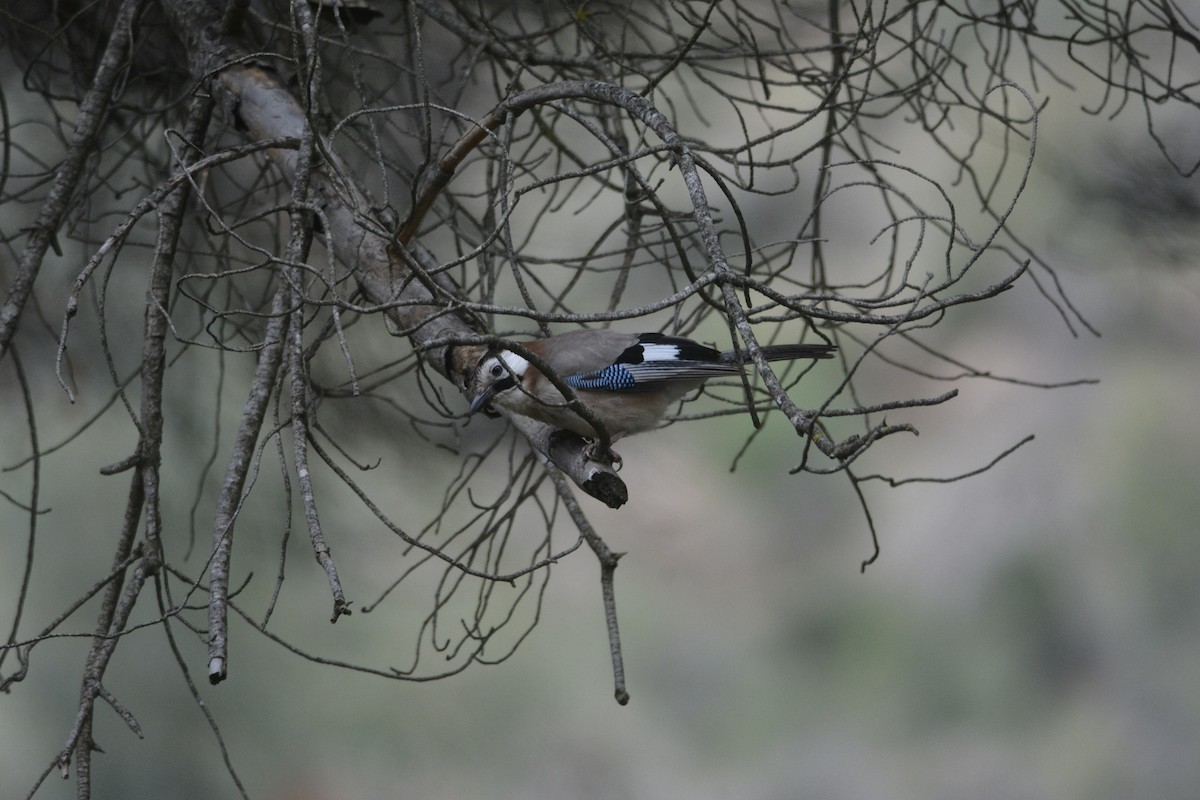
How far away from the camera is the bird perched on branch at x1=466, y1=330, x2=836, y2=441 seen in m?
2.06

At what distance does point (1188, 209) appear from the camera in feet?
10.6

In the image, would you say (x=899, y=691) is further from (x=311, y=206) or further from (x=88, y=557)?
(x=311, y=206)

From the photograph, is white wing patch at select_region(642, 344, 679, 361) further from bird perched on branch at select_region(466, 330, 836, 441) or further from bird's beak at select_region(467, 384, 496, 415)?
bird's beak at select_region(467, 384, 496, 415)

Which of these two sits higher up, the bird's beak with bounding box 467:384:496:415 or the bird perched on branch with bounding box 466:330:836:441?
the bird perched on branch with bounding box 466:330:836:441

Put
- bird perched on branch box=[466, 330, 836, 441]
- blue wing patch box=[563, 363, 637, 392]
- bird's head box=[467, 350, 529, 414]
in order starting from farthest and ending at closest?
blue wing patch box=[563, 363, 637, 392], bird perched on branch box=[466, 330, 836, 441], bird's head box=[467, 350, 529, 414]

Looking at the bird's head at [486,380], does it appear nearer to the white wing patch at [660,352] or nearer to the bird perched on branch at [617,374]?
the bird perched on branch at [617,374]

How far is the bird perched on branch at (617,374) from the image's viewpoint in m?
2.06

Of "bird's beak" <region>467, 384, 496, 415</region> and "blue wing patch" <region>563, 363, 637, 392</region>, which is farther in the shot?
"blue wing patch" <region>563, 363, 637, 392</region>

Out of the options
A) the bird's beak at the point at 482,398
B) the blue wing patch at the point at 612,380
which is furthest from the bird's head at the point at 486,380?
the blue wing patch at the point at 612,380

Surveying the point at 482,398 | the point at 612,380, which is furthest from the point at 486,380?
the point at 612,380

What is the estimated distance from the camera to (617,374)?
2.18m

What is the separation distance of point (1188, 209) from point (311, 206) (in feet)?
8.84

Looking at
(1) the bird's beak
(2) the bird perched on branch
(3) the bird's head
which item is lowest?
(1) the bird's beak

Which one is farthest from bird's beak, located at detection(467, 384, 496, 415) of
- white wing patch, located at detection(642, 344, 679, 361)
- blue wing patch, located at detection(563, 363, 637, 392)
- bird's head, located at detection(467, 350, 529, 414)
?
white wing patch, located at detection(642, 344, 679, 361)
